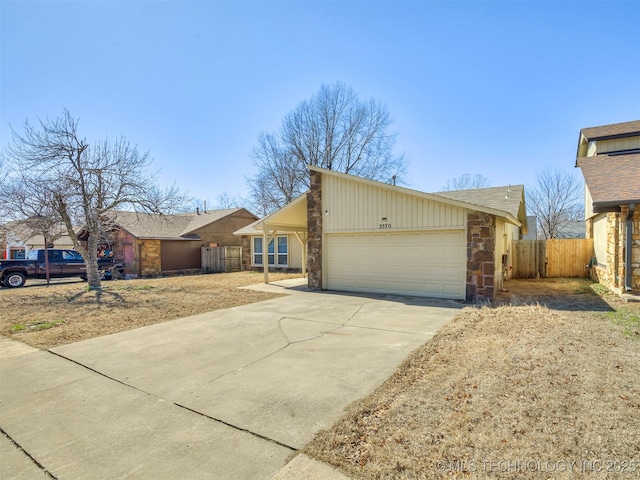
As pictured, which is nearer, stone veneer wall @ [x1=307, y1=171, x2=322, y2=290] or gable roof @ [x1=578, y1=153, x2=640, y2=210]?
gable roof @ [x1=578, y1=153, x2=640, y2=210]

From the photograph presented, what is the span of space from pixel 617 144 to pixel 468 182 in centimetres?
2755

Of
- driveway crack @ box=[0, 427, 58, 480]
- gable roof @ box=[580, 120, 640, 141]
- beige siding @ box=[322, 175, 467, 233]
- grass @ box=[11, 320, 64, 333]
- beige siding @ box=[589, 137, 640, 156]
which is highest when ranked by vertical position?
gable roof @ box=[580, 120, 640, 141]

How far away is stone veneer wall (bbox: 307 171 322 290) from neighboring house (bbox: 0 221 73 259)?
10490 millimetres

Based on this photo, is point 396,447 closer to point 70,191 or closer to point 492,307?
point 492,307

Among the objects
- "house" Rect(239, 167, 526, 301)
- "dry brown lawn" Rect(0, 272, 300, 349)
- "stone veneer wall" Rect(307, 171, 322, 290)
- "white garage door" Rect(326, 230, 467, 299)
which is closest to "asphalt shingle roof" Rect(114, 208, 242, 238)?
"dry brown lawn" Rect(0, 272, 300, 349)

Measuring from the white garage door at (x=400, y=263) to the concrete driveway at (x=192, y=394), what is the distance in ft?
9.40

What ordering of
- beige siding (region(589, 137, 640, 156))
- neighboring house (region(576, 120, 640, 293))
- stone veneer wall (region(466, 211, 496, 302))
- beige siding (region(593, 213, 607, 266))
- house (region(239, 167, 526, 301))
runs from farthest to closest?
beige siding (region(589, 137, 640, 156))
beige siding (region(593, 213, 607, 266))
house (region(239, 167, 526, 301))
stone veneer wall (region(466, 211, 496, 302))
neighboring house (region(576, 120, 640, 293))

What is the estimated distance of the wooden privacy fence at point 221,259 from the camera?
72.0 ft

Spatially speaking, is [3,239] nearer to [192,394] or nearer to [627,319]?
[192,394]

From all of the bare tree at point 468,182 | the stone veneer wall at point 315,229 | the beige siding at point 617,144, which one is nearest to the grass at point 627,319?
the stone veneer wall at point 315,229

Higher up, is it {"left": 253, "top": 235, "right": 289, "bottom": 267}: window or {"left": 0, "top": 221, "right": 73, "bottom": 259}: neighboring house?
{"left": 0, "top": 221, "right": 73, "bottom": 259}: neighboring house

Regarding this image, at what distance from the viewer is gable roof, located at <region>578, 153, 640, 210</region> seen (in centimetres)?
851

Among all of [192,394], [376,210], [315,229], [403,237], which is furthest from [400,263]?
[192,394]

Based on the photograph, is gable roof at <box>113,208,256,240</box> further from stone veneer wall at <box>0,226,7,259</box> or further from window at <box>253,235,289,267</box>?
window at <box>253,235,289,267</box>
